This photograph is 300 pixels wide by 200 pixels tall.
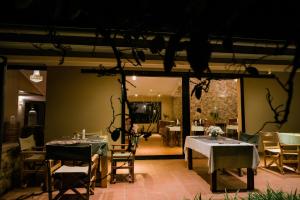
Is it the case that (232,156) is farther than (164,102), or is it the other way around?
(164,102)

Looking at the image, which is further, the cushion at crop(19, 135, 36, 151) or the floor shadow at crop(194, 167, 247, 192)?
the cushion at crop(19, 135, 36, 151)

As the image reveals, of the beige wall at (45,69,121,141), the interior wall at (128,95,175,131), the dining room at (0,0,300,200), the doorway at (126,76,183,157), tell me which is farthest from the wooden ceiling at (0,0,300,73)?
the interior wall at (128,95,175,131)

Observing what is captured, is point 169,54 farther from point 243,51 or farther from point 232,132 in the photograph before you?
point 232,132

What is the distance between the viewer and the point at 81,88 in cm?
639

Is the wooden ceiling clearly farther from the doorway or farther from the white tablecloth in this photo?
the white tablecloth

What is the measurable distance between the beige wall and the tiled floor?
182 centimetres

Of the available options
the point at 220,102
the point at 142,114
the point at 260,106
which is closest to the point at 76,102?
the point at 260,106

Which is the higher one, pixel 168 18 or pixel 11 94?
pixel 11 94

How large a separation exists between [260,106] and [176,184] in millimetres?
4106

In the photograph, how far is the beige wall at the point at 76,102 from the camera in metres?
6.25

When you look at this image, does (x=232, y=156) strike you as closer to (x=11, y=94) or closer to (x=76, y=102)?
(x=76, y=102)

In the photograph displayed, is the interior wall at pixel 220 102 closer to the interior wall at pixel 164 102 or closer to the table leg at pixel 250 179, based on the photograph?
the interior wall at pixel 164 102

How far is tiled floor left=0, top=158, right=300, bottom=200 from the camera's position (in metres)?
3.73

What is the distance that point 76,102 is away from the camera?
6.37 metres
